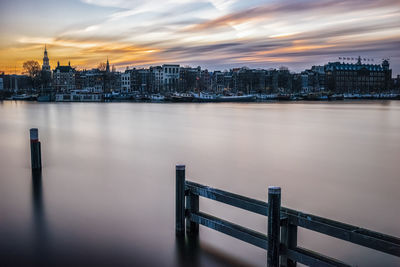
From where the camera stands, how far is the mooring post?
1461 cm

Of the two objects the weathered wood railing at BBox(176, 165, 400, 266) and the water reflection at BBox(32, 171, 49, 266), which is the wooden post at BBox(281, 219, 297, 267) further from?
the water reflection at BBox(32, 171, 49, 266)

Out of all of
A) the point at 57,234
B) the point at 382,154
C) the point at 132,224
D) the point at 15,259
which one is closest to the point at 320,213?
the point at 132,224

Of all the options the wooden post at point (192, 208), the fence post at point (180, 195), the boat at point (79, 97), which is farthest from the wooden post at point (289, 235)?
the boat at point (79, 97)

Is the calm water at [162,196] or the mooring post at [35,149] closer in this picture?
the calm water at [162,196]

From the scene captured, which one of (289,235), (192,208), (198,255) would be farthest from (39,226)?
(289,235)

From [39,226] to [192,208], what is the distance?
3934 millimetres

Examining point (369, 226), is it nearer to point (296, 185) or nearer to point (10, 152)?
point (296, 185)

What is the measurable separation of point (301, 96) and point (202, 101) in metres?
52.3

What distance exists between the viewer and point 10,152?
853 inches

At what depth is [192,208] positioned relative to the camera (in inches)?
327

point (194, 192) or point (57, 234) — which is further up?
point (194, 192)

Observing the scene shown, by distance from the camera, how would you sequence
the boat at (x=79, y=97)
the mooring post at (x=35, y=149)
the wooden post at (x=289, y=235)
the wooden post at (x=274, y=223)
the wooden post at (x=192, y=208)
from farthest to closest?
1. the boat at (x=79, y=97)
2. the mooring post at (x=35, y=149)
3. the wooden post at (x=192, y=208)
4. the wooden post at (x=289, y=235)
5. the wooden post at (x=274, y=223)

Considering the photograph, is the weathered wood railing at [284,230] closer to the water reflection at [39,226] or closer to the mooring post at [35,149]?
the water reflection at [39,226]

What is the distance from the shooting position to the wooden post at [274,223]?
6.25 m
